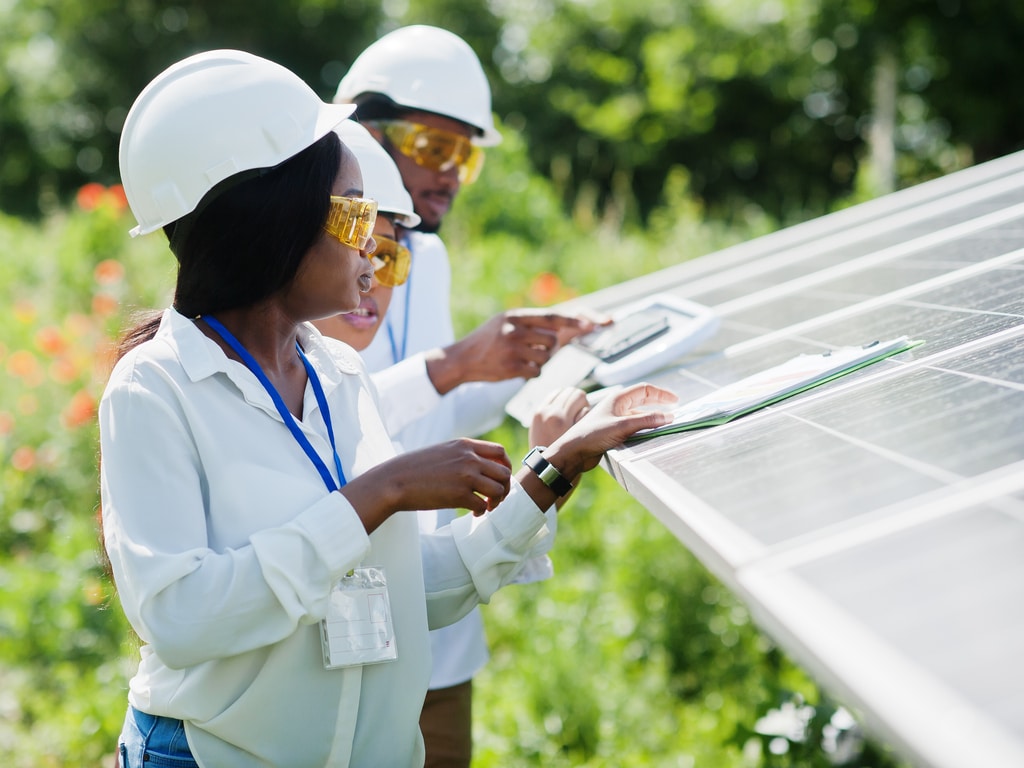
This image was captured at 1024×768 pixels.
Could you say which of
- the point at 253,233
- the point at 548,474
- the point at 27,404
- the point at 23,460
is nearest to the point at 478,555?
the point at 548,474

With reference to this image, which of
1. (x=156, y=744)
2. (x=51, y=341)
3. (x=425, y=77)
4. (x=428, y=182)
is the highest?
(x=425, y=77)

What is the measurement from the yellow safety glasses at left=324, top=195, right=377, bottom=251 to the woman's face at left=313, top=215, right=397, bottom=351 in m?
0.80

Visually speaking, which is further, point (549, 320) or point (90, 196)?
point (90, 196)

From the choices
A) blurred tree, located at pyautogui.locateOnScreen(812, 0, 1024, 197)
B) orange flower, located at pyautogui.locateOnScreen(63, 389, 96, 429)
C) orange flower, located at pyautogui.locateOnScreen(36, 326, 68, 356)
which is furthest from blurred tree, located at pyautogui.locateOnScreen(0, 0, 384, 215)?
orange flower, located at pyautogui.locateOnScreen(63, 389, 96, 429)

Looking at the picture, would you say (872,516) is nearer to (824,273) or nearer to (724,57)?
(824,273)

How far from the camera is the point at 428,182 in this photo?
344 cm

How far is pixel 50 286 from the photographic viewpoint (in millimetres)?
10742

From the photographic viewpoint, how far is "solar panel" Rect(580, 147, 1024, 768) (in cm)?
106

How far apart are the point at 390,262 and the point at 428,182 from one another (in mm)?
638

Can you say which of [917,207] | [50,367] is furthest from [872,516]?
[50,367]

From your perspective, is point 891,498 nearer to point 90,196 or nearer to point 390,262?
point 390,262

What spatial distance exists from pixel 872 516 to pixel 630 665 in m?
3.91

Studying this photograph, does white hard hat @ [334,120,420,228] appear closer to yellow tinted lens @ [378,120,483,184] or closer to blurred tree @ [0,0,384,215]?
yellow tinted lens @ [378,120,483,184]

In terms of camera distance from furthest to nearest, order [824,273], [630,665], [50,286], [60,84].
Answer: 1. [60,84]
2. [50,286]
3. [630,665]
4. [824,273]
